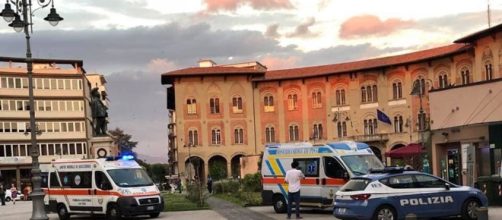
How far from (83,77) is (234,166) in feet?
82.5

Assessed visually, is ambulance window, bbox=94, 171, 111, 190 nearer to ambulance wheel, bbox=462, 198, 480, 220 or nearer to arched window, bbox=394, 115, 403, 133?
ambulance wheel, bbox=462, 198, 480, 220

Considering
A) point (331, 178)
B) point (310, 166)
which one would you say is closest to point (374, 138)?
point (310, 166)

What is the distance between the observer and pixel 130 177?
24641 millimetres

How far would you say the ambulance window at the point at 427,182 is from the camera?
682 inches

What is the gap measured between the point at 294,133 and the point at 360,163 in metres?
62.4

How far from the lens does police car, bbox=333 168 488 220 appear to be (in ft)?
55.1

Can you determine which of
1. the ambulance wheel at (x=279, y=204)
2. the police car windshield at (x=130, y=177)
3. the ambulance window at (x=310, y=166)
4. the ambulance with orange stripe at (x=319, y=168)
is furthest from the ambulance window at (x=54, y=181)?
the ambulance window at (x=310, y=166)

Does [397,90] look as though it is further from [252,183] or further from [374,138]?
[252,183]

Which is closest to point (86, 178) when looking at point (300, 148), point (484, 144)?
point (300, 148)

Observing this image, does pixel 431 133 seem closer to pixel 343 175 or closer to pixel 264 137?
pixel 343 175

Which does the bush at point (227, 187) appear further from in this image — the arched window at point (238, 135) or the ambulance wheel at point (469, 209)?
the arched window at point (238, 135)

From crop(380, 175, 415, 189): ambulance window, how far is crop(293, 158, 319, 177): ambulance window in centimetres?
612

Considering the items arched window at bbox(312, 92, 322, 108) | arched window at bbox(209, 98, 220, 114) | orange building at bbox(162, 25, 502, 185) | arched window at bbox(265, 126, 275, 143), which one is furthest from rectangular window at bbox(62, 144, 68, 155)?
arched window at bbox(312, 92, 322, 108)

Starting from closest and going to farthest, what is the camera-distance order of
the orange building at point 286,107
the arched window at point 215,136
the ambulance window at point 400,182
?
1. the ambulance window at point 400,182
2. the orange building at point 286,107
3. the arched window at point 215,136
